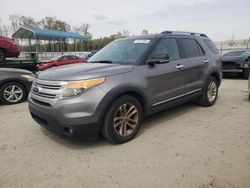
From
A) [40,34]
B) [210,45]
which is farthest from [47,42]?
[210,45]

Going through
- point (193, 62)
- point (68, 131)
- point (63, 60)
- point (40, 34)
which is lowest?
point (68, 131)

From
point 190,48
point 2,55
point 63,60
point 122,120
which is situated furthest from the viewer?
point 63,60

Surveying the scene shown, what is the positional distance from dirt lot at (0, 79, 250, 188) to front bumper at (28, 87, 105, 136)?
0.40 meters

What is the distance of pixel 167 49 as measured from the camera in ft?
14.4

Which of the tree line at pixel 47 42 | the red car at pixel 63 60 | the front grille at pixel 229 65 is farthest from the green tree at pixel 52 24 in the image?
the front grille at pixel 229 65

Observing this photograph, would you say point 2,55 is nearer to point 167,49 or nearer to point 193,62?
point 167,49

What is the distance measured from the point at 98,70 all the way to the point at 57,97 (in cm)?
74

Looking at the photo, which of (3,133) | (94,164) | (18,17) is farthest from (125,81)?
(18,17)

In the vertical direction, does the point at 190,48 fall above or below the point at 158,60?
above

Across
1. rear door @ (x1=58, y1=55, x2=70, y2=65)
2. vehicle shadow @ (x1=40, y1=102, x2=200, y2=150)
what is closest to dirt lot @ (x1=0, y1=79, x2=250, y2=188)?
vehicle shadow @ (x1=40, y1=102, x2=200, y2=150)

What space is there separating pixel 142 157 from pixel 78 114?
→ 109 cm

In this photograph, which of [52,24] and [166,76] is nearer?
[166,76]

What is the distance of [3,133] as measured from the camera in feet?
13.7

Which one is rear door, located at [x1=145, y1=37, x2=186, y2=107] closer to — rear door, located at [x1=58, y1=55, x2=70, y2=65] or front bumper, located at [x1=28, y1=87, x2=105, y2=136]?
front bumper, located at [x1=28, y1=87, x2=105, y2=136]
